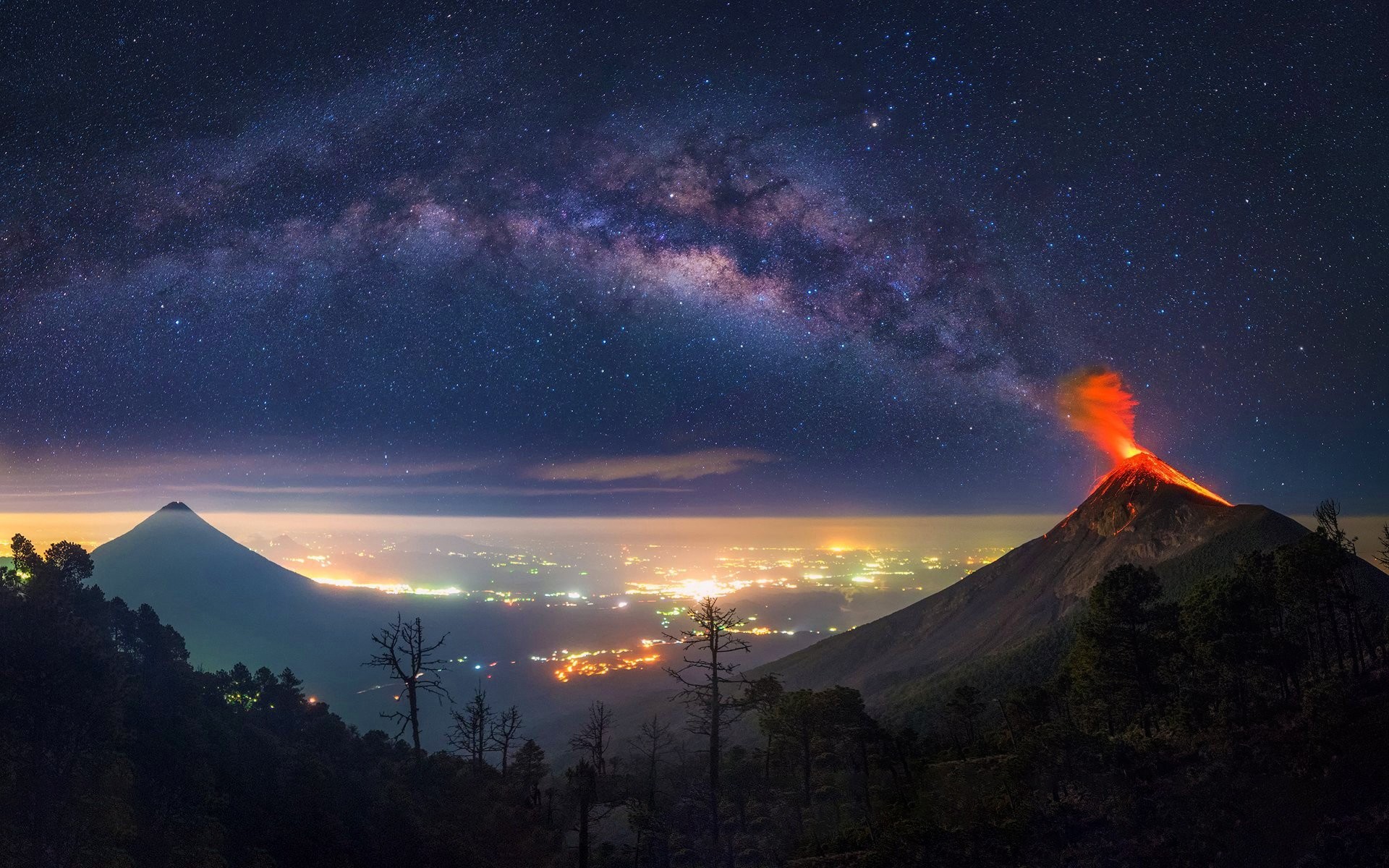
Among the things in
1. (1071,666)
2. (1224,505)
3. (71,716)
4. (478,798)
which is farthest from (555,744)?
(1224,505)

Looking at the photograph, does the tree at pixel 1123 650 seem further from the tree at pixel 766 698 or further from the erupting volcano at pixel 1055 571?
the erupting volcano at pixel 1055 571

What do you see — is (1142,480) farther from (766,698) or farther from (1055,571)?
(766,698)

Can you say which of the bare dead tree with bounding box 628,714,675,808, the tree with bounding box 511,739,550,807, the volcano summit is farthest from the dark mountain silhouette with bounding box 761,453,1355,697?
the tree with bounding box 511,739,550,807

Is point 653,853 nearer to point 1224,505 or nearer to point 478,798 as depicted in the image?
point 478,798

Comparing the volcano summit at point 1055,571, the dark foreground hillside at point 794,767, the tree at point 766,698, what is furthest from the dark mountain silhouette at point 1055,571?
the tree at point 766,698

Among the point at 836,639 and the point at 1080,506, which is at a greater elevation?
the point at 1080,506
